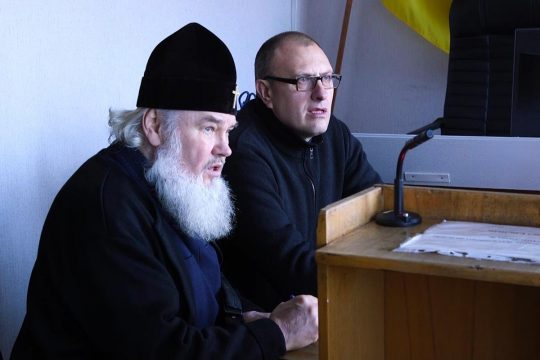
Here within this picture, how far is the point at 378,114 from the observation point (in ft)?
14.6

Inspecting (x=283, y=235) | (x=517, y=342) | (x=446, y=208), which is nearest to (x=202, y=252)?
(x=283, y=235)

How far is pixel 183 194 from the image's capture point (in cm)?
154

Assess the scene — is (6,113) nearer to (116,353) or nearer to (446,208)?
(116,353)

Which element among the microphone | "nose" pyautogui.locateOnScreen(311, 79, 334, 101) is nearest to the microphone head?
the microphone

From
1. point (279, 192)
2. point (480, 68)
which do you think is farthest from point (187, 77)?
point (480, 68)

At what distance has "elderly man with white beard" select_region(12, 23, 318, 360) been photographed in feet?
4.39

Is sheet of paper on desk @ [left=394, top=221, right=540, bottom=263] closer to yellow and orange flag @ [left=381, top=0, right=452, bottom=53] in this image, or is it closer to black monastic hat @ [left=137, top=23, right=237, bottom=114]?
black monastic hat @ [left=137, top=23, right=237, bottom=114]

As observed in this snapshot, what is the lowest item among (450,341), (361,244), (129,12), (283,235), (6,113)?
Result: (450,341)

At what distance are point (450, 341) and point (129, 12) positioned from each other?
154 centimetres

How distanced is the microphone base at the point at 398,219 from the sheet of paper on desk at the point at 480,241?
45 mm

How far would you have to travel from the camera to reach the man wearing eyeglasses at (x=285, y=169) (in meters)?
1.86

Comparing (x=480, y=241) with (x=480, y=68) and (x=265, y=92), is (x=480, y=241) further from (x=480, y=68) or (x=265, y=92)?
(x=480, y=68)

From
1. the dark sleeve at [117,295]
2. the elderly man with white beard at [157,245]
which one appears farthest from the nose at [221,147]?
the dark sleeve at [117,295]

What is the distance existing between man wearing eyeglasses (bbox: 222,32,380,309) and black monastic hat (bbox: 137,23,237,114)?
0.37 m
